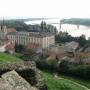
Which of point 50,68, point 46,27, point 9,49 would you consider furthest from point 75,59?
point 46,27

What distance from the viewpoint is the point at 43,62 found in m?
30.7

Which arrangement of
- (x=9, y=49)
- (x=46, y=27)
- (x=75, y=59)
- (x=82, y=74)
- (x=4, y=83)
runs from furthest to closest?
(x=46, y=27) < (x=9, y=49) < (x=75, y=59) < (x=82, y=74) < (x=4, y=83)

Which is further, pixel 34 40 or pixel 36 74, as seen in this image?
pixel 34 40

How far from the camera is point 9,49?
4588 centimetres

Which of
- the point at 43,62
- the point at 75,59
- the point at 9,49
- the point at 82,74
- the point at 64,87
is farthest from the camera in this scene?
the point at 9,49

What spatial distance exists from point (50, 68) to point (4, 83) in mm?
24769

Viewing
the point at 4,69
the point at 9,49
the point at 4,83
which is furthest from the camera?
the point at 9,49

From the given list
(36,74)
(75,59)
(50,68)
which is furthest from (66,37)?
(36,74)

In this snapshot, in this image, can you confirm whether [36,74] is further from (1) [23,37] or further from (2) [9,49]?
(1) [23,37]

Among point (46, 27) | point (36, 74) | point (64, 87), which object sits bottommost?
point (46, 27)

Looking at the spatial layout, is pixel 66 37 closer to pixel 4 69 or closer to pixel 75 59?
pixel 75 59

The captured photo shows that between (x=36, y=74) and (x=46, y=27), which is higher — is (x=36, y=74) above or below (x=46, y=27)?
above

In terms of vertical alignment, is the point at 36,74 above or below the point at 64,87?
above

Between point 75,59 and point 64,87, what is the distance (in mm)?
25037
